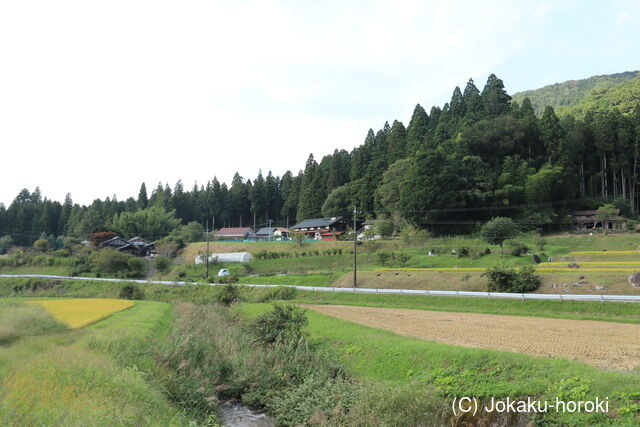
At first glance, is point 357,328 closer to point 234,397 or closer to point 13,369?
point 234,397

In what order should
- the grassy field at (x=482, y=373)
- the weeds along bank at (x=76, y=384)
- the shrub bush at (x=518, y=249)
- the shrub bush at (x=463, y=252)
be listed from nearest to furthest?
the weeds along bank at (x=76, y=384) < the grassy field at (x=482, y=373) < the shrub bush at (x=518, y=249) < the shrub bush at (x=463, y=252)

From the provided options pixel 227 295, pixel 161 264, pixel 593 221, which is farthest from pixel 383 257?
pixel 593 221

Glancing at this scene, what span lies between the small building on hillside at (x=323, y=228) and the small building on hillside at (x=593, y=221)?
31685 millimetres

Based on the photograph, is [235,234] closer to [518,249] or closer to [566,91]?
[518,249]

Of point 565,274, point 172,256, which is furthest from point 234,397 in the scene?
point 172,256

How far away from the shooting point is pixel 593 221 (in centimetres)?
4941

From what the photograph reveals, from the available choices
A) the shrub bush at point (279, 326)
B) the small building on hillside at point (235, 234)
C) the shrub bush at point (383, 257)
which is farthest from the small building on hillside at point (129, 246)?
the shrub bush at point (279, 326)

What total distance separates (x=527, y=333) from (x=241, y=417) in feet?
33.0

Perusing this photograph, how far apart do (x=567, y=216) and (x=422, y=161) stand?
743 inches

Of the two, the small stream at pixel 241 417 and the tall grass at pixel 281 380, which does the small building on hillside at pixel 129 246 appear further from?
the small stream at pixel 241 417

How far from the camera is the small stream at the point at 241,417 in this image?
9758mm

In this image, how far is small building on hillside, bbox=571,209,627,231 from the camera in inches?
1817

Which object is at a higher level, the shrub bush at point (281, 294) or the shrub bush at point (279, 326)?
the shrub bush at point (279, 326)

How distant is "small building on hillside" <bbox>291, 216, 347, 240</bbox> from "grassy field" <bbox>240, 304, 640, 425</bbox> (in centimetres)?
5261
